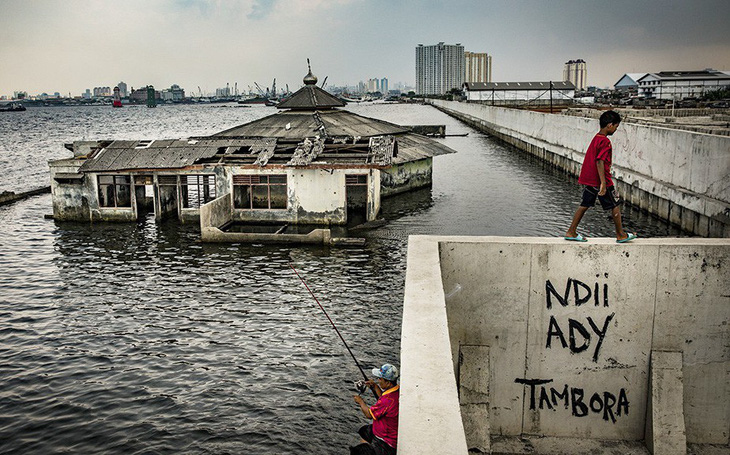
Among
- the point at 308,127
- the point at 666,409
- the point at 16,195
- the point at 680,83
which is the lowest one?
the point at 666,409

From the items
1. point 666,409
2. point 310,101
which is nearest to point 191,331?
point 666,409

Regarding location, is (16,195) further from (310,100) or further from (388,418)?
(388,418)

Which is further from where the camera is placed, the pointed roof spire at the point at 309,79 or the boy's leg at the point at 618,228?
the pointed roof spire at the point at 309,79

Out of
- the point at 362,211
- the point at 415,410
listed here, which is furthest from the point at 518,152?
the point at 415,410

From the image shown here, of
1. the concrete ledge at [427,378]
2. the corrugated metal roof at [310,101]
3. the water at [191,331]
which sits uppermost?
the corrugated metal roof at [310,101]

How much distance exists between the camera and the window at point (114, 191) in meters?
32.1

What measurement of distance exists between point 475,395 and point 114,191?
27936 millimetres

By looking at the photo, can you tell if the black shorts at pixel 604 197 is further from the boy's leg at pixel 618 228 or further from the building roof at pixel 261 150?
the building roof at pixel 261 150

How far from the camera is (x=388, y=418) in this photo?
25.8 ft

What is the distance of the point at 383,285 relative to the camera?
21797mm

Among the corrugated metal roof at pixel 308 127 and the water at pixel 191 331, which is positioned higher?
the corrugated metal roof at pixel 308 127

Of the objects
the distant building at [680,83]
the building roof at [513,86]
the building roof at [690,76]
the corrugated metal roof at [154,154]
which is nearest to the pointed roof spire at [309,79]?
the corrugated metal roof at [154,154]

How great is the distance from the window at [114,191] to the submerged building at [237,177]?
0.18ft

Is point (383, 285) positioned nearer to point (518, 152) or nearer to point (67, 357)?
point (67, 357)
